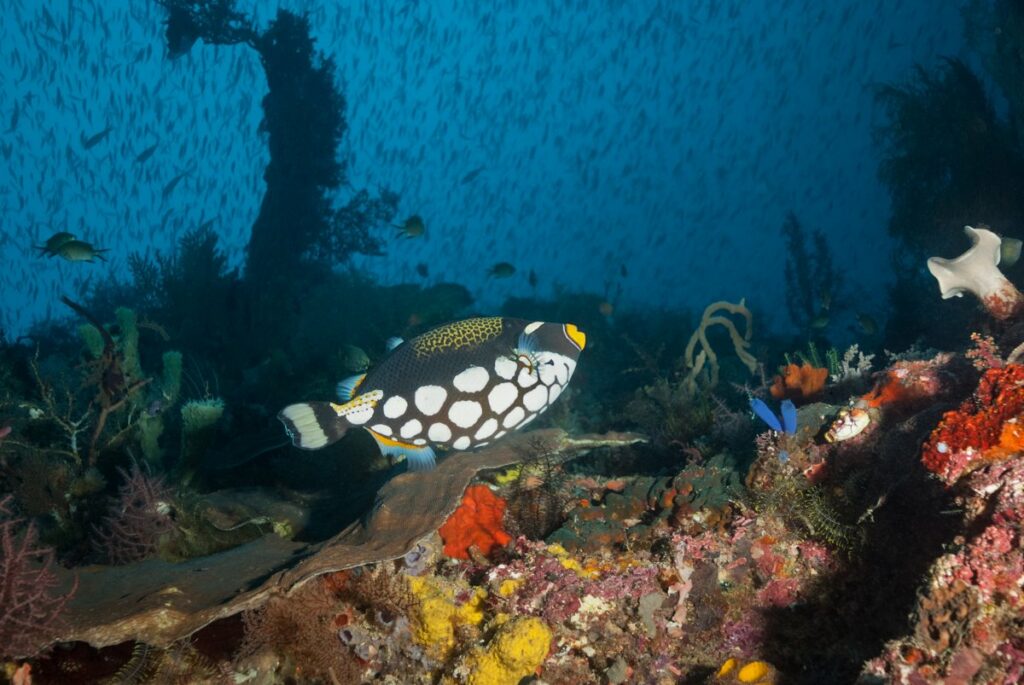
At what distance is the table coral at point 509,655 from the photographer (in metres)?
2.86

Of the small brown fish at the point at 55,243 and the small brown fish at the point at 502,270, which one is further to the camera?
the small brown fish at the point at 502,270

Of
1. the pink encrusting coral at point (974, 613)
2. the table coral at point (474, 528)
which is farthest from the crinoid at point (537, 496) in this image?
the pink encrusting coral at point (974, 613)

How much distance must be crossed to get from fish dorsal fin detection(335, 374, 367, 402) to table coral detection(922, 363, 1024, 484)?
10.3 feet

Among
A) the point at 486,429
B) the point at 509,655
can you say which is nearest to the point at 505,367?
the point at 486,429

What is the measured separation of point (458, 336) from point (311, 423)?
107 cm

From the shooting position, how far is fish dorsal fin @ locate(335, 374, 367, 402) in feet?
11.9

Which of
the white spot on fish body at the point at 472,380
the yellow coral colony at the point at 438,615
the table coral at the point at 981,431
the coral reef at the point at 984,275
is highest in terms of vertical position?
the coral reef at the point at 984,275

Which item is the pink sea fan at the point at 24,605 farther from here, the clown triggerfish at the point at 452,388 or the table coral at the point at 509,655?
the table coral at the point at 509,655

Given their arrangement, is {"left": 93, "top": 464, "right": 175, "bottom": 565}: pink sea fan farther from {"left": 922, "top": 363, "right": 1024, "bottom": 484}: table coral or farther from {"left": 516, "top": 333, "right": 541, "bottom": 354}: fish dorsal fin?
{"left": 922, "top": 363, "right": 1024, "bottom": 484}: table coral

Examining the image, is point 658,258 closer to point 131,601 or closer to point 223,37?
point 223,37

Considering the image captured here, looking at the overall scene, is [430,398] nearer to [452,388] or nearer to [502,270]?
[452,388]

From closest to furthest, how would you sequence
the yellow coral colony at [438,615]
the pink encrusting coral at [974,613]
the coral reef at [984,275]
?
the pink encrusting coral at [974,613] → the yellow coral colony at [438,615] → the coral reef at [984,275]

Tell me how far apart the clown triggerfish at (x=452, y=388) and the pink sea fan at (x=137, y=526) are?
147cm

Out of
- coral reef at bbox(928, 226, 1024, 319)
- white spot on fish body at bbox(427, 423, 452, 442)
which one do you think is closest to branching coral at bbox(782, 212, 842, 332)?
coral reef at bbox(928, 226, 1024, 319)
